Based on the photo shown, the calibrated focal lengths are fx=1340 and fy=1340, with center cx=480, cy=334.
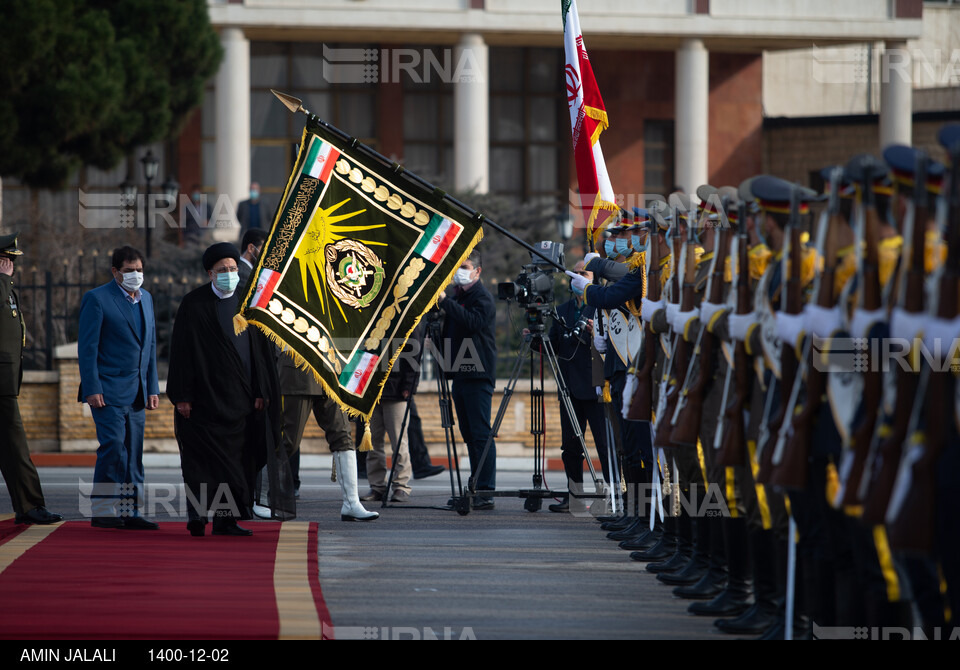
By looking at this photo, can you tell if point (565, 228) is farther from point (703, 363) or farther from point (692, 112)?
point (703, 363)

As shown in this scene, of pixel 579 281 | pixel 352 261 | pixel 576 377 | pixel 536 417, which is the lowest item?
pixel 536 417

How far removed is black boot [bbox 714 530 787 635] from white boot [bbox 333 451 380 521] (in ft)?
13.8

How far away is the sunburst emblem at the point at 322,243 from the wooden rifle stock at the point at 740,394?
13.0 ft

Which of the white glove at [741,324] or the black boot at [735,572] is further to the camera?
the black boot at [735,572]

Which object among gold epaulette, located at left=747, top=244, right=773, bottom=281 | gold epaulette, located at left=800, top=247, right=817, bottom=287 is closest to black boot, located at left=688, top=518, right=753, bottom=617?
gold epaulette, located at left=747, top=244, right=773, bottom=281

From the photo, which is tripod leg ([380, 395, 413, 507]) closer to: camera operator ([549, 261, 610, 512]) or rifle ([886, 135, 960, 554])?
camera operator ([549, 261, 610, 512])

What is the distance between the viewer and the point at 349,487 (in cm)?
1033

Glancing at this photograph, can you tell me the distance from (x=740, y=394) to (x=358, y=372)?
3928 mm

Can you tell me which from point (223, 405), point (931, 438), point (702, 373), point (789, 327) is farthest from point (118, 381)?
point (931, 438)

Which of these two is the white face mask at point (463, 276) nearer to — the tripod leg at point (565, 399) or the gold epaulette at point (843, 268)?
the tripod leg at point (565, 399)

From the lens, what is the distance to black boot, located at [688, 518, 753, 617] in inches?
277

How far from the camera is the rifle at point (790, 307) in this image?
5.86 metres

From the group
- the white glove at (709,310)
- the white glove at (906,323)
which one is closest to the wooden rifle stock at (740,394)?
the white glove at (709,310)

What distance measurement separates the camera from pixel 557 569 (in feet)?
27.6
